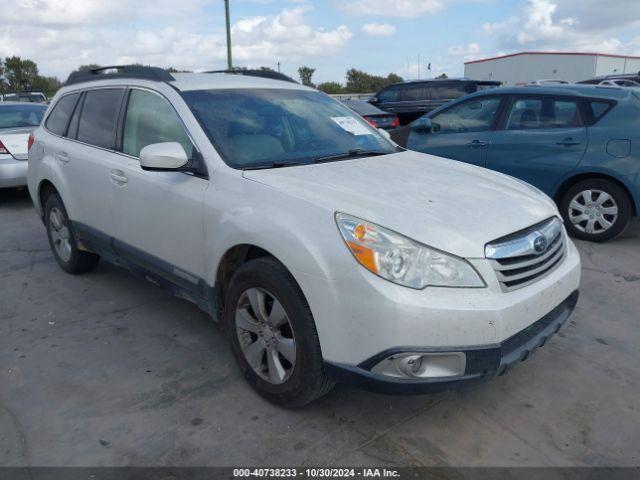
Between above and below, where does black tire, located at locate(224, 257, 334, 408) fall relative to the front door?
below

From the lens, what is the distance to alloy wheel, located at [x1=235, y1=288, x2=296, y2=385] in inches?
105

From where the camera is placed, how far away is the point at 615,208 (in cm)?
550

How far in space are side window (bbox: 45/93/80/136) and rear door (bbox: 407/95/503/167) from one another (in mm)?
3635

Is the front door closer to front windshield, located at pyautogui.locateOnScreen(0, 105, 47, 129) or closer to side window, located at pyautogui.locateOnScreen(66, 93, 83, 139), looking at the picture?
side window, located at pyautogui.locateOnScreen(66, 93, 83, 139)

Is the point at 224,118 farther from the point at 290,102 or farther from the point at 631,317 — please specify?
the point at 631,317

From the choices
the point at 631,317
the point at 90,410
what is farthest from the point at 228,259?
the point at 631,317

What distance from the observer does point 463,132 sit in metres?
6.54

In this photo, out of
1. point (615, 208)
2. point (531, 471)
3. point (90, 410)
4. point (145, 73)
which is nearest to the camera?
point (531, 471)

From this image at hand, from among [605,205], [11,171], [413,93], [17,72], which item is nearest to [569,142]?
[605,205]

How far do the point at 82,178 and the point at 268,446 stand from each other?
2713 millimetres

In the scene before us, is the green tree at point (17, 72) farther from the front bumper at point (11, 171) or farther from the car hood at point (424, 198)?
the car hood at point (424, 198)

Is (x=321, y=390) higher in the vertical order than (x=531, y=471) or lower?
higher

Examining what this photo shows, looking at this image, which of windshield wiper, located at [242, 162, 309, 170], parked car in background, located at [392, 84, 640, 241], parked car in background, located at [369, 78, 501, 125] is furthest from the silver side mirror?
parked car in background, located at [369, 78, 501, 125]

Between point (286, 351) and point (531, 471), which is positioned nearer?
point (531, 471)
